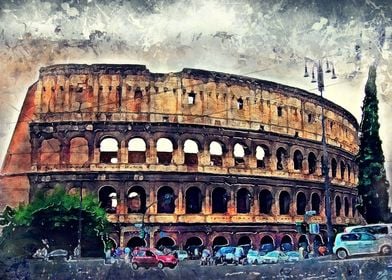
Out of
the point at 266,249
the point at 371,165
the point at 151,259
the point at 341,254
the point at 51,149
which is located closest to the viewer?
the point at 151,259

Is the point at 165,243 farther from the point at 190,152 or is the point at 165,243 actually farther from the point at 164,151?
the point at 190,152

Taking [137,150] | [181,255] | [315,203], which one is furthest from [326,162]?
[137,150]

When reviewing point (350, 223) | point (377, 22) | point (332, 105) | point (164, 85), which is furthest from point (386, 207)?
point (164, 85)

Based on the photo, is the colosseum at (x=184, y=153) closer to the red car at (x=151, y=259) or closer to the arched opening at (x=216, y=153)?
the arched opening at (x=216, y=153)

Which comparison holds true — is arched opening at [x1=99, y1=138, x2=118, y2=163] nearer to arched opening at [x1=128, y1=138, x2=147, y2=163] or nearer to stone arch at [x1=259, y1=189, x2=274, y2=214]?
arched opening at [x1=128, y1=138, x2=147, y2=163]

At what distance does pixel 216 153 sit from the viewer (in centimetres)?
891

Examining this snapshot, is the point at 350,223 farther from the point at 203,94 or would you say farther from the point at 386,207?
the point at 203,94

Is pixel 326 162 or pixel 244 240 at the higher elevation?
pixel 326 162

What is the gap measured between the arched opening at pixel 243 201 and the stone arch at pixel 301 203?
0.65 metres

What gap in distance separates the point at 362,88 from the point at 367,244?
6.26 feet

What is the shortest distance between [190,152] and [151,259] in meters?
1.64

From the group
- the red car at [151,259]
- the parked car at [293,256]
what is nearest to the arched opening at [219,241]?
the red car at [151,259]

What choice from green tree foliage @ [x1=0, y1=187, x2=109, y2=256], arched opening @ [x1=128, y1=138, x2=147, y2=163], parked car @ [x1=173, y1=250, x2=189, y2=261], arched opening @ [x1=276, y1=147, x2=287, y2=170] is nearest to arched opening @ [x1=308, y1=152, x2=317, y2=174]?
arched opening @ [x1=276, y1=147, x2=287, y2=170]

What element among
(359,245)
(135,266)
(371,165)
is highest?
(371,165)
